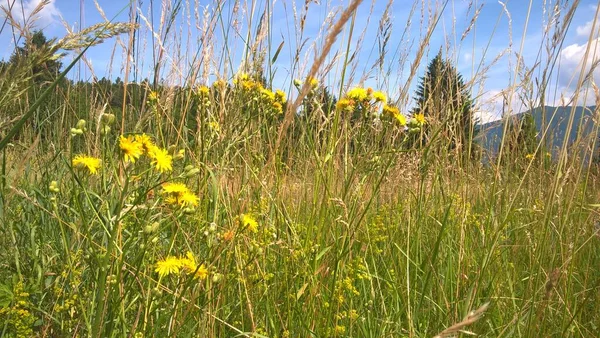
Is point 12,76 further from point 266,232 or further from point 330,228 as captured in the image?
point 330,228

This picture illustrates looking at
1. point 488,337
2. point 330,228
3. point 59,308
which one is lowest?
point 488,337

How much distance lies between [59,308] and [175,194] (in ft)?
1.18

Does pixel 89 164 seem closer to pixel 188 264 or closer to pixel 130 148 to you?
pixel 130 148

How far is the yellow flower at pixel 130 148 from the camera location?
2.70 feet

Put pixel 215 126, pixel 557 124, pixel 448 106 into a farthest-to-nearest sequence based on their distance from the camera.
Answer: pixel 448 106 < pixel 557 124 < pixel 215 126

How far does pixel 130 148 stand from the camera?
838 mm

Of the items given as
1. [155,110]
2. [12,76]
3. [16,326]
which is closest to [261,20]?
[155,110]

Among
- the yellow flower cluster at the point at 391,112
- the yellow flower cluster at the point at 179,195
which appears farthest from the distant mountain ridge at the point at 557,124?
the yellow flower cluster at the point at 179,195

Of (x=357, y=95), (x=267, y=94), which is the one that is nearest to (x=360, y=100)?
(x=357, y=95)

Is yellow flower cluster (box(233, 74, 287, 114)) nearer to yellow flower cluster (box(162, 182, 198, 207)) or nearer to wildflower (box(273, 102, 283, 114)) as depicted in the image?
wildflower (box(273, 102, 283, 114))

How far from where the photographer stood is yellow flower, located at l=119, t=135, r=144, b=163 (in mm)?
824

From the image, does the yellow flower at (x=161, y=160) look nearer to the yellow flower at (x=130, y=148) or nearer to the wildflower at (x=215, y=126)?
the yellow flower at (x=130, y=148)

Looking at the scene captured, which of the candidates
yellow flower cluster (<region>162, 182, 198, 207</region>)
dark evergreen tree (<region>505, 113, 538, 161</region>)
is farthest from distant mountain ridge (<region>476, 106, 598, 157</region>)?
yellow flower cluster (<region>162, 182, 198, 207</region>)

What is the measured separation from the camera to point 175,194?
925mm
